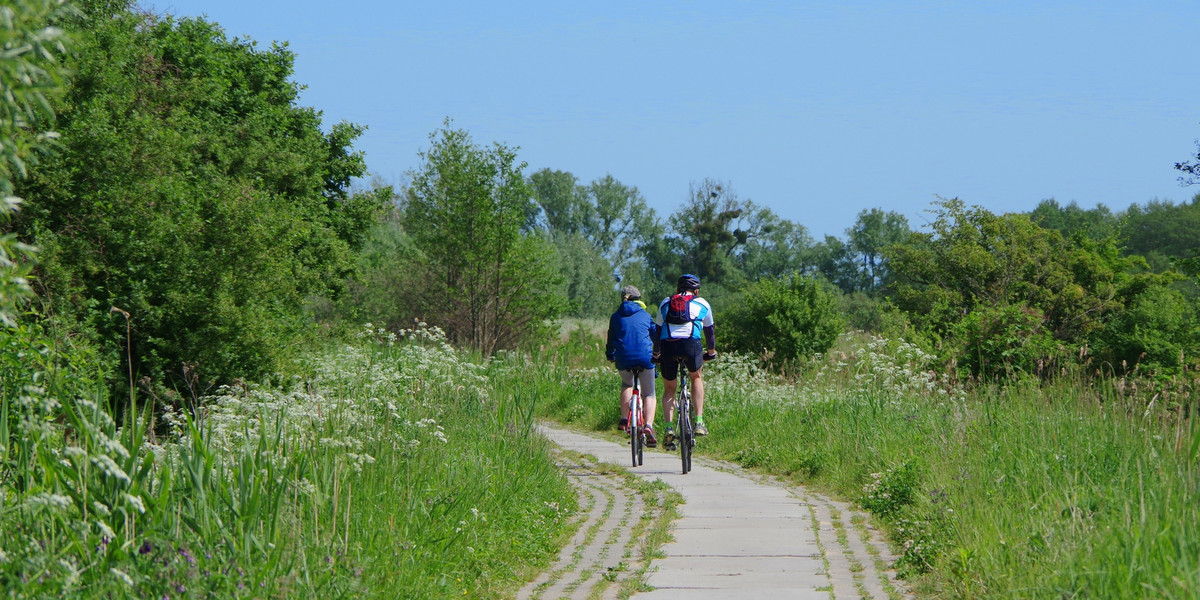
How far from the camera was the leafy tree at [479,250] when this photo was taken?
28.1 m

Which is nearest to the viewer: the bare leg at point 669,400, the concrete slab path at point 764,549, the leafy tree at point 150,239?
the concrete slab path at point 764,549

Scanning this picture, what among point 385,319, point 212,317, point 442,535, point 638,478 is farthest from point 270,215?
point 385,319

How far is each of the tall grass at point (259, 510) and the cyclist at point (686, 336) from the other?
366cm

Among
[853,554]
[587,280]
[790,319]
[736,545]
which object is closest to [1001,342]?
[853,554]

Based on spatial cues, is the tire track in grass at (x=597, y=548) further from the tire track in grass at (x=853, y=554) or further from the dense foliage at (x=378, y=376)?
the tire track in grass at (x=853, y=554)

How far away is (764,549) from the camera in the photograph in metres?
6.92

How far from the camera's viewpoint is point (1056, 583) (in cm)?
469

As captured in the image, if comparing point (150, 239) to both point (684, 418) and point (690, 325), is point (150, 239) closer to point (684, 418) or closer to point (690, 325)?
point (690, 325)

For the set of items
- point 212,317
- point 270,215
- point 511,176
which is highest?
point 511,176

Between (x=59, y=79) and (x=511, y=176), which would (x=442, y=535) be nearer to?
(x=59, y=79)

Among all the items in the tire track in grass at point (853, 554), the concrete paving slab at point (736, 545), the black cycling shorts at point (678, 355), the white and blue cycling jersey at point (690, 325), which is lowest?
the tire track in grass at point (853, 554)

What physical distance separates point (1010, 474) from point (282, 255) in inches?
491

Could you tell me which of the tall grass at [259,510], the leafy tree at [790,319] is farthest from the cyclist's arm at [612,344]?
the leafy tree at [790,319]

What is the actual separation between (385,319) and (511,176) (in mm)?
8252
